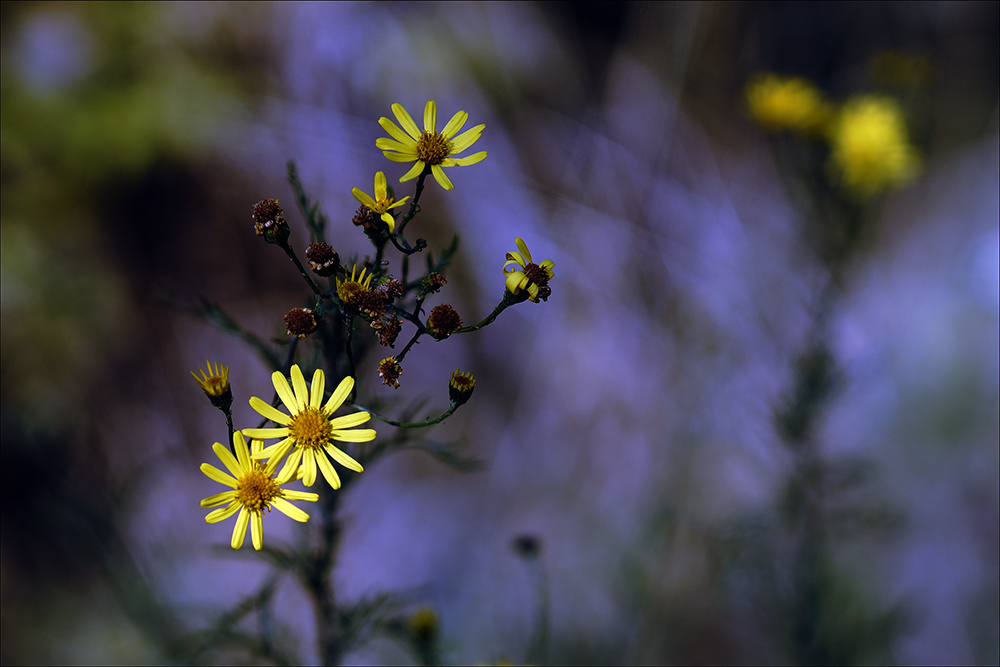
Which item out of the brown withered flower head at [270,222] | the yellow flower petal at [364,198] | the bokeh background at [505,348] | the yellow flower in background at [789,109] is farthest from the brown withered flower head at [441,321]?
the yellow flower in background at [789,109]

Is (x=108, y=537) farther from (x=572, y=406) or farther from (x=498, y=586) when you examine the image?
(x=572, y=406)

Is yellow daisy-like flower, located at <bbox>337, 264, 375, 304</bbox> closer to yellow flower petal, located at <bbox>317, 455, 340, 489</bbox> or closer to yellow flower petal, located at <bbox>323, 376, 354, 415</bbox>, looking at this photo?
yellow flower petal, located at <bbox>323, 376, 354, 415</bbox>

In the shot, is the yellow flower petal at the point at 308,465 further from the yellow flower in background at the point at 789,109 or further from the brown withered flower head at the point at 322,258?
the yellow flower in background at the point at 789,109

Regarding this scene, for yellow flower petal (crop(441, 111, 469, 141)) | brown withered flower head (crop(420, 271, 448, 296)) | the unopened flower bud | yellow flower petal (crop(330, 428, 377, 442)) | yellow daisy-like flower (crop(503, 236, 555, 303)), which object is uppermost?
yellow flower petal (crop(441, 111, 469, 141))

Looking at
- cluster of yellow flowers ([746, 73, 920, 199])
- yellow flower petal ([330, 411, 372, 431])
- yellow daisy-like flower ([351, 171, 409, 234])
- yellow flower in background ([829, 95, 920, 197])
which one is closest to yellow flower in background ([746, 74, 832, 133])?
cluster of yellow flowers ([746, 73, 920, 199])

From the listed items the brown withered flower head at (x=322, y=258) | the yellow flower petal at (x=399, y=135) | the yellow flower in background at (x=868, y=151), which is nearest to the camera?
the brown withered flower head at (x=322, y=258)

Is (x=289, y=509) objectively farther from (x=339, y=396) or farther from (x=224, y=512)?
(x=339, y=396)
